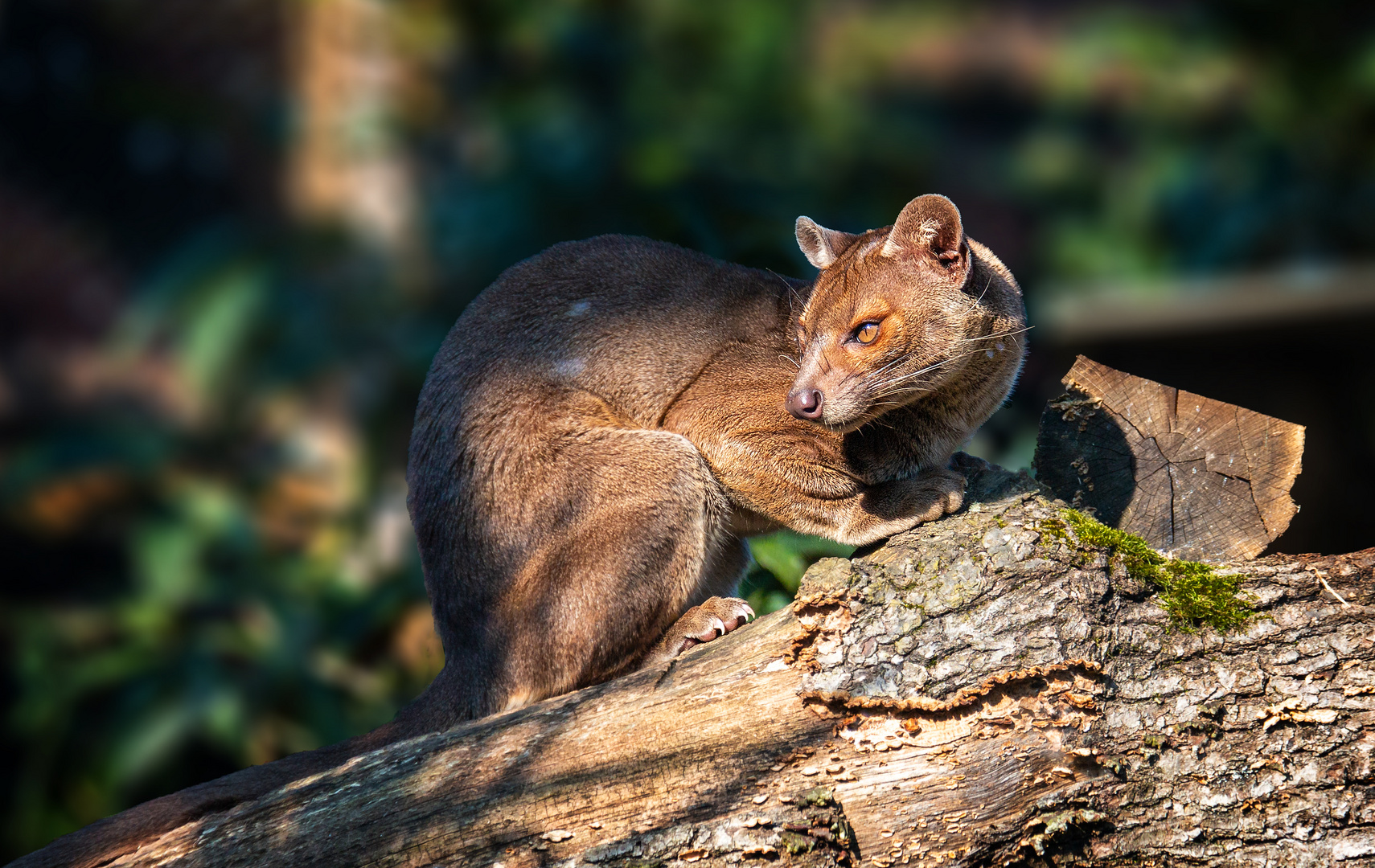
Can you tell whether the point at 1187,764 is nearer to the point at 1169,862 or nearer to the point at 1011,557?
the point at 1169,862

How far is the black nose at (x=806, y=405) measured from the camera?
3.55 meters

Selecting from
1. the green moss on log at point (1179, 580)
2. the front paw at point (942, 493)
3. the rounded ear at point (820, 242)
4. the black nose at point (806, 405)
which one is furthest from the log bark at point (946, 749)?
the rounded ear at point (820, 242)

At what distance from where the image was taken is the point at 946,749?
111 inches

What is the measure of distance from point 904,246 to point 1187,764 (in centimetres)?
176

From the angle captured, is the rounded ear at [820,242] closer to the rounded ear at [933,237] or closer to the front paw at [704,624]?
the rounded ear at [933,237]

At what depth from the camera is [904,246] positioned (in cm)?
374

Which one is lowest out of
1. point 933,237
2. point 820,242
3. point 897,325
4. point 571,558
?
point 571,558

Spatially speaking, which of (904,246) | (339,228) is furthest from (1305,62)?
(339,228)

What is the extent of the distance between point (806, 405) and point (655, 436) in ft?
1.79

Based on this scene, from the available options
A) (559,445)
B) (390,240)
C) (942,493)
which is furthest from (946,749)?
(390,240)

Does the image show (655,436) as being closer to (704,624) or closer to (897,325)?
(704,624)

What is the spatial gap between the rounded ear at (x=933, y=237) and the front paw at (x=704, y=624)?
4.10ft

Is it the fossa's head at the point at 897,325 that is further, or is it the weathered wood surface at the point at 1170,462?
the fossa's head at the point at 897,325

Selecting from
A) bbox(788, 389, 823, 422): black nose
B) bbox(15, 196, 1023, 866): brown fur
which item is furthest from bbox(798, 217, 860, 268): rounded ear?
bbox(788, 389, 823, 422): black nose
